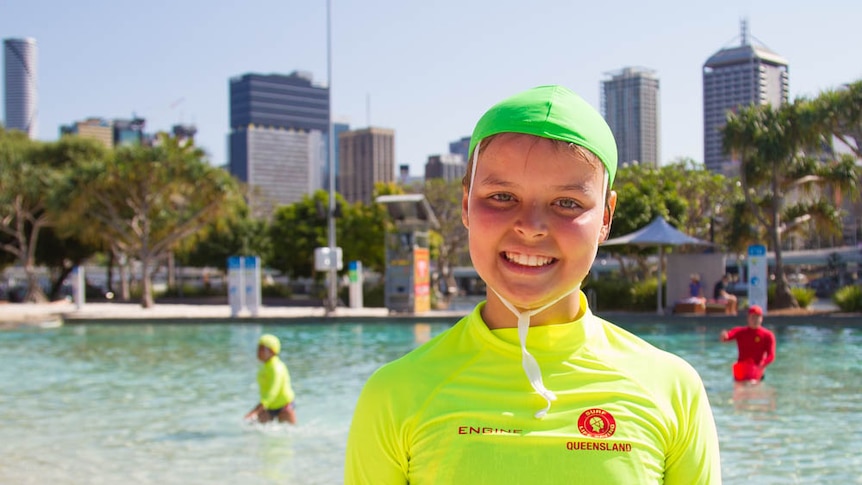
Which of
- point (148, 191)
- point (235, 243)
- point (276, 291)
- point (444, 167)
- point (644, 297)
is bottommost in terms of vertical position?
point (276, 291)

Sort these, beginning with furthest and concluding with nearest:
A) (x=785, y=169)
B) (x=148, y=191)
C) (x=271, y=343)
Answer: (x=148, y=191) < (x=785, y=169) < (x=271, y=343)

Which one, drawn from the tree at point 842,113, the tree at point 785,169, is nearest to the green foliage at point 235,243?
the tree at point 785,169

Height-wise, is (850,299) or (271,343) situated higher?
(271,343)

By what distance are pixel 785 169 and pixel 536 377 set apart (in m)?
25.2

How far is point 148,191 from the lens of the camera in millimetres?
36156

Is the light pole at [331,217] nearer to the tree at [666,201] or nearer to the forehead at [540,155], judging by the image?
the tree at [666,201]

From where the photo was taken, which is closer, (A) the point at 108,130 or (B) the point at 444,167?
(B) the point at 444,167

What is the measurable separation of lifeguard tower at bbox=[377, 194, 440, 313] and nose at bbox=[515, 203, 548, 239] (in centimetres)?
2593

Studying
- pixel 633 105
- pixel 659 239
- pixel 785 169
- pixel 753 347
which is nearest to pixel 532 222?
pixel 753 347

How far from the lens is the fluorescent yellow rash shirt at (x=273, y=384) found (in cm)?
974

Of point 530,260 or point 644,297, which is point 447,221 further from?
point 530,260

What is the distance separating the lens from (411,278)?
91.2 feet

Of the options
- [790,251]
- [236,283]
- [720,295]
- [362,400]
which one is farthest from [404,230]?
[790,251]

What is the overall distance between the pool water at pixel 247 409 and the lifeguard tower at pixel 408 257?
615 cm
